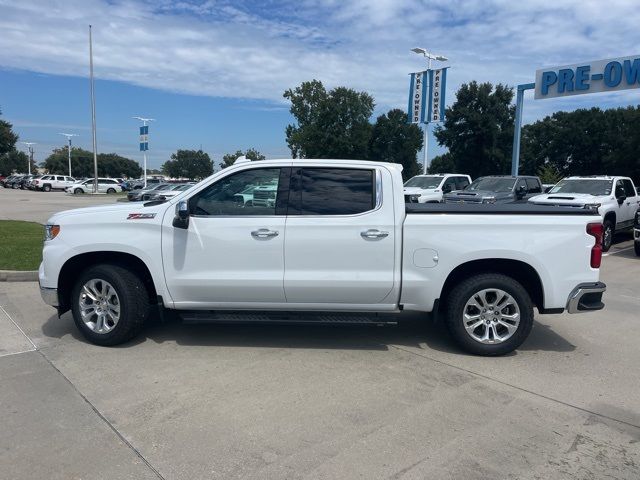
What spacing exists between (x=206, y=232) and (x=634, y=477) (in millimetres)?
3896

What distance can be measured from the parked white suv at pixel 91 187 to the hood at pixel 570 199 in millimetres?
47280

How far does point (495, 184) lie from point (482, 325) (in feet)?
46.4

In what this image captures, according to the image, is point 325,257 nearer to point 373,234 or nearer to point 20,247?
point 373,234

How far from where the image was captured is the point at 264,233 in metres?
5.01

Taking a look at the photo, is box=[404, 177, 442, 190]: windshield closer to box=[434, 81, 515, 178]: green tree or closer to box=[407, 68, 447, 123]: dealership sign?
box=[407, 68, 447, 123]: dealership sign

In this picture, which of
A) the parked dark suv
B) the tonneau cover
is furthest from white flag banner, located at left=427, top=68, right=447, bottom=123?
the tonneau cover

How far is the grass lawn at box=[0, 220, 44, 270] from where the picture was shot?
8.91m

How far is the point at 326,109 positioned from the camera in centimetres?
5084

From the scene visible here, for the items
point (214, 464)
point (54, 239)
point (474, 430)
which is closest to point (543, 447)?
point (474, 430)

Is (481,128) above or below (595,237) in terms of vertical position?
above

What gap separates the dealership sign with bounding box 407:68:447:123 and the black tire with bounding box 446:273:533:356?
23178 millimetres

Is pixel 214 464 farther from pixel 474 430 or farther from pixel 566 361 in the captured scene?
pixel 566 361

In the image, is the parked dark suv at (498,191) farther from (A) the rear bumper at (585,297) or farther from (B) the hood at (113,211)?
(B) the hood at (113,211)

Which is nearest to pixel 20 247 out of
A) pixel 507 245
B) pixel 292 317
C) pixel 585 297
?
pixel 292 317
